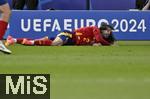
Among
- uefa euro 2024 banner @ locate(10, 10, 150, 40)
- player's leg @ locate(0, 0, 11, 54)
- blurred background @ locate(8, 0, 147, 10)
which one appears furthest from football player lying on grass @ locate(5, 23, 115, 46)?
blurred background @ locate(8, 0, 147, 10)

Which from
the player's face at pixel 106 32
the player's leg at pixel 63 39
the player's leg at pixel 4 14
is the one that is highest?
the player's leg at pixel 4 14

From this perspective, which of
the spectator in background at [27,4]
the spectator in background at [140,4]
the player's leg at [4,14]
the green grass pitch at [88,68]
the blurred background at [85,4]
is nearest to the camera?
the green grass pitch at [88,68]

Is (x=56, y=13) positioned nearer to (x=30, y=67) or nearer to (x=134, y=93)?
(x=30, y=67)

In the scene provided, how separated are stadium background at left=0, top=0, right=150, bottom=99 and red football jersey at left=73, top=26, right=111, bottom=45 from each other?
0.71 ft

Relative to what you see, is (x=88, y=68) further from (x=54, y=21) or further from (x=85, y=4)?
(x=85, y=4)

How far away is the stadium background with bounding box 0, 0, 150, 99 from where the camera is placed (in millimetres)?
6273

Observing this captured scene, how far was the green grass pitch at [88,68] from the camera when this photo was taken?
6.27 metres

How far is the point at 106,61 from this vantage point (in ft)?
27.8

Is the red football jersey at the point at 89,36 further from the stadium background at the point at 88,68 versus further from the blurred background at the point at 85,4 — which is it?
the blurred background at the point at 85,4

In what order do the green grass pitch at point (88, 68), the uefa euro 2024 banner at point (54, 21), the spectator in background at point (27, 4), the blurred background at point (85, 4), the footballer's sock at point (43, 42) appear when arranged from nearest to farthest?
the green grass pitch at point (88, 68) → the footballer's sock at point (43, 42) → the uefa euro 2024 banner at point (54, 21) → the spectator in background at point (27, 4) → the blurred background at point (85, 4)

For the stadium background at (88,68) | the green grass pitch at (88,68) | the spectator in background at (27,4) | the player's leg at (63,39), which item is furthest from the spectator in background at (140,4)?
the player's leg at (63,39)

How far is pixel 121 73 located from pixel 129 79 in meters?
0.46

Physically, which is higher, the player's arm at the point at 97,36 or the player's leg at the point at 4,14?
the player's leg at the point at 4,14

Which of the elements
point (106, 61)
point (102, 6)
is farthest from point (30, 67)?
point (102, 6)
